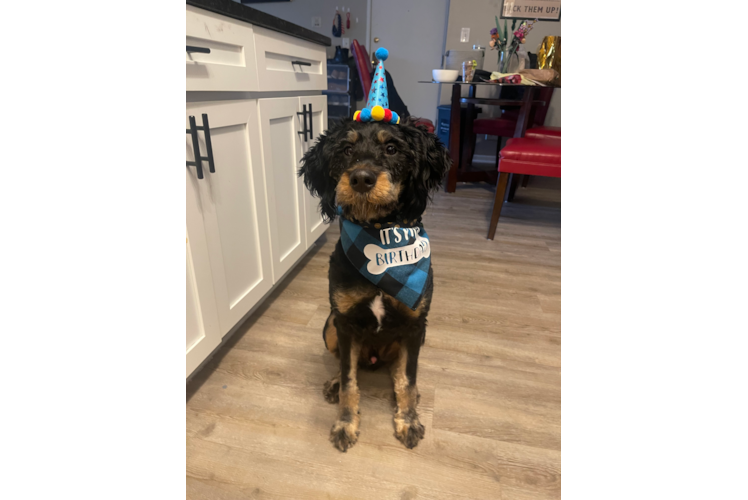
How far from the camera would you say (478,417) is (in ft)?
4.57

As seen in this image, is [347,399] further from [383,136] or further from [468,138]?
[468,138]

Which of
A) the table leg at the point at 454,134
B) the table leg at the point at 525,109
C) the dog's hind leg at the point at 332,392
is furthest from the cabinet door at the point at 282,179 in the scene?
the table leg at the point at 525,109

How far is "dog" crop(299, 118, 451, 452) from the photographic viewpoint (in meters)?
1.13

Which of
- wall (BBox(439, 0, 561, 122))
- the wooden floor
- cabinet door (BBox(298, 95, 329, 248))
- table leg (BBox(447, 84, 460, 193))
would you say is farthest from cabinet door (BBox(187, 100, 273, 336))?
wall (BBox(439, 0, 561, 122))

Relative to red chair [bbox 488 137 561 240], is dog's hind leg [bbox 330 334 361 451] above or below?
below

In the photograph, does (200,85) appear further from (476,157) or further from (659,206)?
(476,157)

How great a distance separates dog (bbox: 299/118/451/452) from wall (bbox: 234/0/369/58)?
4554 millimetres

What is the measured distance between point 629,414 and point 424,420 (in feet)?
4.08

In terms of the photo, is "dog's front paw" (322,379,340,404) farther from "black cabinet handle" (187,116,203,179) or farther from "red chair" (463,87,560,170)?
"red chair" (463,87,560,170)

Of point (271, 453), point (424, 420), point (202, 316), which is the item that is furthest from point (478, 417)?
point (202, 316)

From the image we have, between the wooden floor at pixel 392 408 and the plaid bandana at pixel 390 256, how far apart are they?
0.49 meters

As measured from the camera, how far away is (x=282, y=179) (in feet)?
6.40

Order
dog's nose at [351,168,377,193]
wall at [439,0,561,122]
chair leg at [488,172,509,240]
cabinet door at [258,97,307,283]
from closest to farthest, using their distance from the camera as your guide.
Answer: dog's nose at [351,168,377,193]
cabinet door at [258,97,307,283]
chair leg at [488,172,509,240]
wall at [439,0,561,122]

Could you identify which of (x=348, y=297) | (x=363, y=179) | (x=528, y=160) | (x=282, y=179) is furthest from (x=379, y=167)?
(x=528, y=160)
